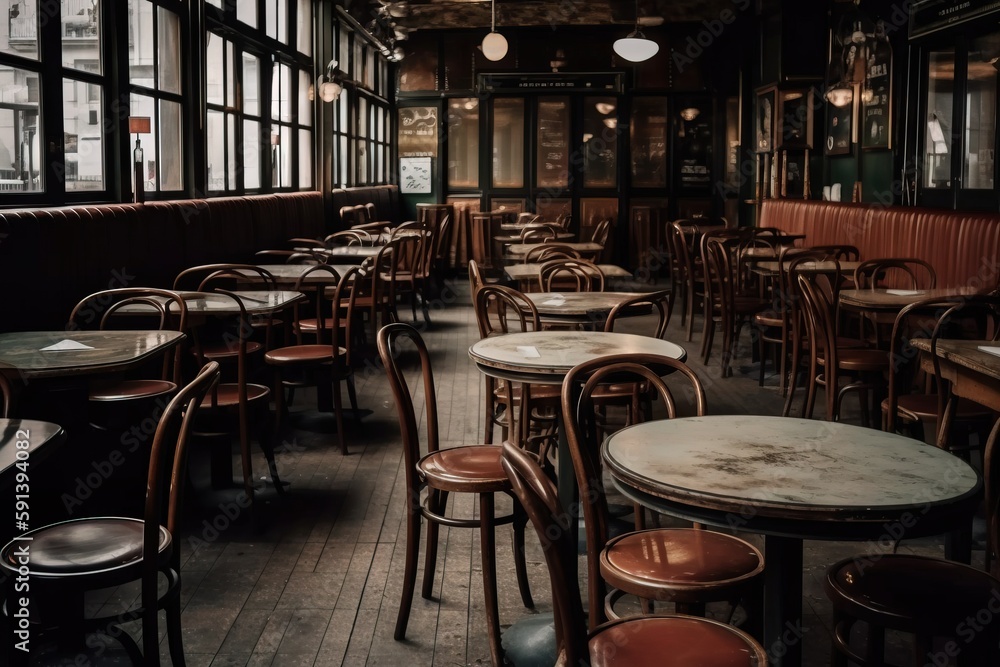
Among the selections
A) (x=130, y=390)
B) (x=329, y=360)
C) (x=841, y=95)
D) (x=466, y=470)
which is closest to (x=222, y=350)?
(x=329, y=360)

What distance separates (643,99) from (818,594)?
442 inches

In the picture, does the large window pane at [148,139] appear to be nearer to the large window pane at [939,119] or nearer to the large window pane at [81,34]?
the large window pane at [81,34]

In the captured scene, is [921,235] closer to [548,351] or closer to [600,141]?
[548,351]

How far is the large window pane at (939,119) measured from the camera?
746cm

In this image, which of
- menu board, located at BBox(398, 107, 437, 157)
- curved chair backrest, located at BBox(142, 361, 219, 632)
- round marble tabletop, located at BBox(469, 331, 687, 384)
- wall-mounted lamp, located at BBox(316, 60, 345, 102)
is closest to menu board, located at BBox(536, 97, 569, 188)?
menu board, located at BBox(398, 107, 437, 157)

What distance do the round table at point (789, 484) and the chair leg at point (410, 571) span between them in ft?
2.83

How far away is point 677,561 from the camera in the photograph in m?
2.12

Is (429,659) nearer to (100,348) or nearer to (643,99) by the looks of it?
(100,348)

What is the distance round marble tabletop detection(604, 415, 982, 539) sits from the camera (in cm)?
162

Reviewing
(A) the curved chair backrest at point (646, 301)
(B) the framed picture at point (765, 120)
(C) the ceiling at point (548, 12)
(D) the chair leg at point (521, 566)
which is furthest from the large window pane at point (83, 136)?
(B) the framed picture at point (765, 120)

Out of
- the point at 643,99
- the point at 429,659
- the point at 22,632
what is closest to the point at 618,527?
the point at 429,659

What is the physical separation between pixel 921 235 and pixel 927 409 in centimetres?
347

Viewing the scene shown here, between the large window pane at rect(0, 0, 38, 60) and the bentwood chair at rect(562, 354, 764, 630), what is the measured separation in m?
3.25

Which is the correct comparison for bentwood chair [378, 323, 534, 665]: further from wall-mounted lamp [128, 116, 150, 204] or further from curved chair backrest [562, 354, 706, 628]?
wall-mounted lamp [128, 116, 150, 204]
